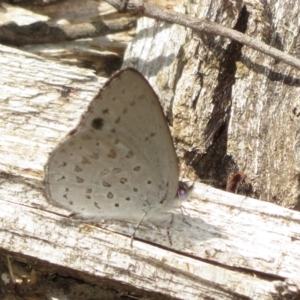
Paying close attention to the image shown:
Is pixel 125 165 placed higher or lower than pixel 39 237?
higher

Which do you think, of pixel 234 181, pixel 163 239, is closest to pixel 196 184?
pixel 234 181

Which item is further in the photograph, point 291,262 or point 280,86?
point 280,86

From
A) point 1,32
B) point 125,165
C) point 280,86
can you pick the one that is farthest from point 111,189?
point 1,32

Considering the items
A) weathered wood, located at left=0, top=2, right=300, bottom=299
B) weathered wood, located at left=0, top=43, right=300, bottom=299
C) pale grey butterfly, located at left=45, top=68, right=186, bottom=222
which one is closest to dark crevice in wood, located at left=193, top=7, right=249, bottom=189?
weathered wood, located at left=0, top=2, right=300, bottom=299

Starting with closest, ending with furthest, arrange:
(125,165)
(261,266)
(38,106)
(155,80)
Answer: (261,266) → (125,165) → (38,106) → (155,80)

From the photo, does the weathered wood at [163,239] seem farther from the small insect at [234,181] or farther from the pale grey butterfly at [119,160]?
the small insect at [234,181]

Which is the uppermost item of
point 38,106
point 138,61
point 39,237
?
point 138,61

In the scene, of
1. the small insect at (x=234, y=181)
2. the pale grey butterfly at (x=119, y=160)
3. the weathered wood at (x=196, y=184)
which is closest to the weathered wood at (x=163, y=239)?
the weathered wood at (x=196, y=184)

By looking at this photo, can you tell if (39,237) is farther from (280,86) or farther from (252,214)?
(280,86)
